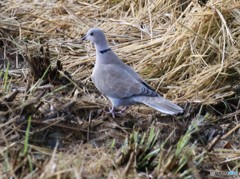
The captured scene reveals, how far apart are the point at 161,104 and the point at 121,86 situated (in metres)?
0.36

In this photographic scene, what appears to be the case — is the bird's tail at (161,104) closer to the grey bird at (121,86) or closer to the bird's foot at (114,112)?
the grey bird at (121,86)

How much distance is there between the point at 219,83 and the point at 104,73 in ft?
3.34

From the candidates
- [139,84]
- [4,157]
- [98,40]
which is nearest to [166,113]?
[139,84]

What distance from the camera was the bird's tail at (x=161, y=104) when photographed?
4336mm

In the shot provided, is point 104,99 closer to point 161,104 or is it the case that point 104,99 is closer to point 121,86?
point 121,86

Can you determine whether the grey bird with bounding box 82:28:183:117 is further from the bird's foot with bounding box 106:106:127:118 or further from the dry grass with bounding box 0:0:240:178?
the dry grass with bounding box 0:0:240:178

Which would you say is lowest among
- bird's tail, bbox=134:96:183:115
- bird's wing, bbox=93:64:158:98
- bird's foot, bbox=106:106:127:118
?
bird's foot, bbox=106:106:127:118

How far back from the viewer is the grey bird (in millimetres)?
4469

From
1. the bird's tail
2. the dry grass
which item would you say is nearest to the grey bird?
the bird's tail

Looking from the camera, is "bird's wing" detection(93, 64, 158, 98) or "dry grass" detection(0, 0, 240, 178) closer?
"dry grass" detection(0, 0, 240, 178)

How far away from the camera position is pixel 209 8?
560cm

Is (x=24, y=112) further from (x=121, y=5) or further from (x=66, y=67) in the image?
(x=121, y=5)

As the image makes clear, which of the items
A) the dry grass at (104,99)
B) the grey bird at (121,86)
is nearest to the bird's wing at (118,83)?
the grey bird at (121,86)

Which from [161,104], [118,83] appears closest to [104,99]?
[118,83]
